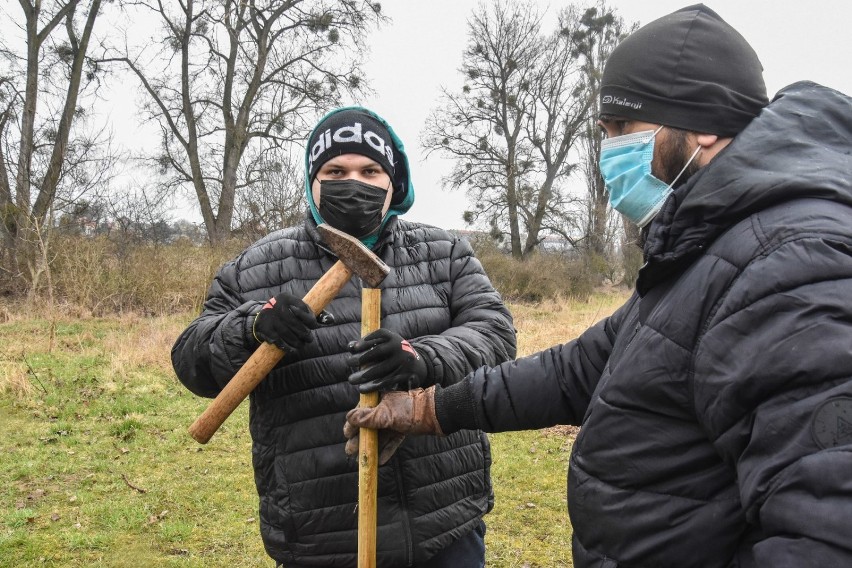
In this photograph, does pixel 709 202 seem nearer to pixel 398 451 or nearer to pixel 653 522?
pixel 653 522

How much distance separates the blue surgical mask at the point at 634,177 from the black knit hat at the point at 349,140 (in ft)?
2.80

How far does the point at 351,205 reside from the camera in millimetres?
2193

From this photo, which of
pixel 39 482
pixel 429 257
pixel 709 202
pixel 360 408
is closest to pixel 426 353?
pixel 360 408

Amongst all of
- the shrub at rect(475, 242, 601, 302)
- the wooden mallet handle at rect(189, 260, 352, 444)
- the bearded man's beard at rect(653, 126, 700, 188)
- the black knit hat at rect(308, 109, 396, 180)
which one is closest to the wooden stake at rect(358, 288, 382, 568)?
the wooden mallet handle at rect(189, 260, 352, 444)

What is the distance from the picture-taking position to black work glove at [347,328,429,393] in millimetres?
1960

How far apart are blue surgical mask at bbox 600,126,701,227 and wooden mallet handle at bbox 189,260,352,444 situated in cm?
93

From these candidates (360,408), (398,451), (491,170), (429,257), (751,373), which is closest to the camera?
(751,373)

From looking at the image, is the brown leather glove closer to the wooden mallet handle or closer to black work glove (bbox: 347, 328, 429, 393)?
black work glove (bbox: 347, 328, 429, 393)

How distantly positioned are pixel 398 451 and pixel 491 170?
87.0ft

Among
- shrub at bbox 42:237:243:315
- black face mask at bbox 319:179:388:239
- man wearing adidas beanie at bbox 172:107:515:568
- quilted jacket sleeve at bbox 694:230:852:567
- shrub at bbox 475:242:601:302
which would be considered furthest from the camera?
shrub at bbox 475:242:601:302

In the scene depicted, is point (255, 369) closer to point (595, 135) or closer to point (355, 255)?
point (355, 255)

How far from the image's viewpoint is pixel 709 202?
1198mm

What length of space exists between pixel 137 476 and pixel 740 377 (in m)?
6.15

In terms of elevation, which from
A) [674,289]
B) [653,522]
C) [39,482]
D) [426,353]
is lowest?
[39,482]
